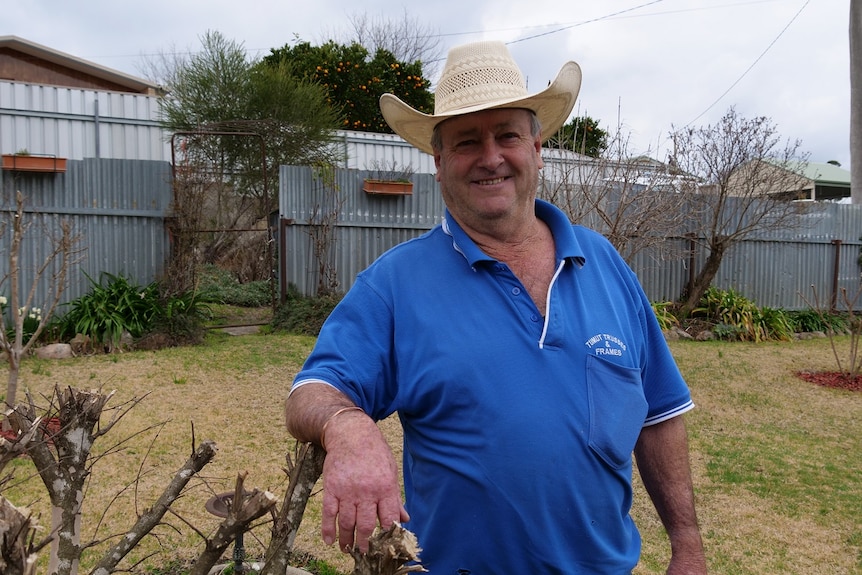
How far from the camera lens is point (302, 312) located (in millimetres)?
10625

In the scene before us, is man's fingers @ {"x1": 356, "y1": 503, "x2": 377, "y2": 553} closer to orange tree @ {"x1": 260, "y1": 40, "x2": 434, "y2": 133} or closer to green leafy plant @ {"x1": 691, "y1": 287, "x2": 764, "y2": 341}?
green leafy plant @ {"x1": 691, "y1": 287, "x2": 764, "y2": 341}

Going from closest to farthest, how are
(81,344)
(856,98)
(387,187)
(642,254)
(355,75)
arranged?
(81,344), (387,187), (642,254), (856,98), (355,75)

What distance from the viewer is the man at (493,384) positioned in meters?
1.81

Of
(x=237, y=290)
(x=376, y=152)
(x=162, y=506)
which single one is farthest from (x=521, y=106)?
(x=376, y=152)

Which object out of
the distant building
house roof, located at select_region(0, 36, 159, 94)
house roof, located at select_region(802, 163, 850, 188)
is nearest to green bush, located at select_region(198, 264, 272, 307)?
house roof, located at select_region(0, 36, 159, 94)

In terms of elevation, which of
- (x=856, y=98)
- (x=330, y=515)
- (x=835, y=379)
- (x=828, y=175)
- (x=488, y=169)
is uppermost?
(x=856, y=98)

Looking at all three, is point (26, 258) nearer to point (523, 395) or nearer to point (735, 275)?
point (523, 395)

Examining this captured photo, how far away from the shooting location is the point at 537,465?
71.7 inches

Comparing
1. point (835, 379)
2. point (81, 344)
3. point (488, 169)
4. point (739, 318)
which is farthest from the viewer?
point (739, 318)

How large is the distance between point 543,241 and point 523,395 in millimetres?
646

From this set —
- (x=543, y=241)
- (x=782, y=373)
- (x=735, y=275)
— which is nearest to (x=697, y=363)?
(x=782, y=373)

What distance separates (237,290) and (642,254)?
8233 mm

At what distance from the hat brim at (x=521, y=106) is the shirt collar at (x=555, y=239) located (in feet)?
1.13

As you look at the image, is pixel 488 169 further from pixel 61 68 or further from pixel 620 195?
pixel 61 68
